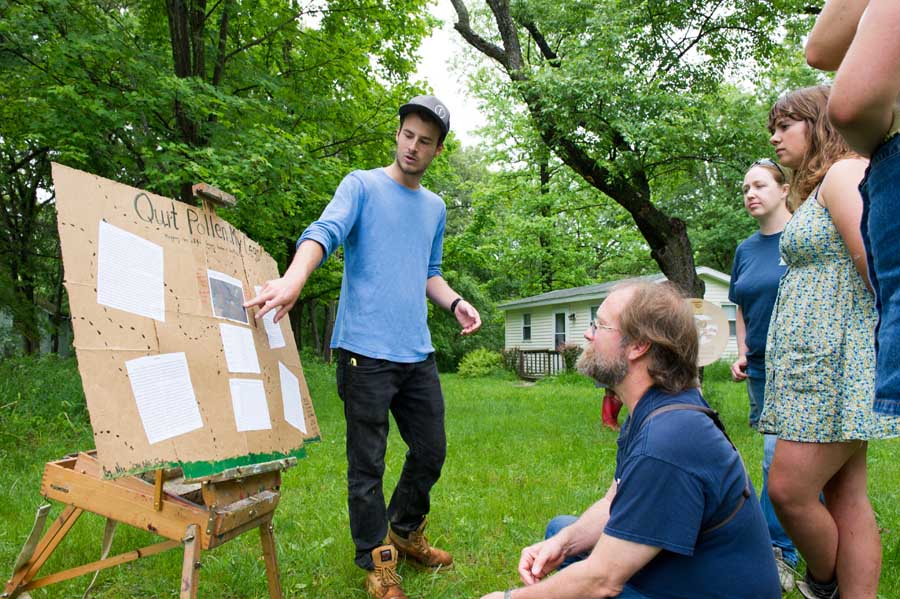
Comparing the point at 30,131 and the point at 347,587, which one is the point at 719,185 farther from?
the point at 347,587

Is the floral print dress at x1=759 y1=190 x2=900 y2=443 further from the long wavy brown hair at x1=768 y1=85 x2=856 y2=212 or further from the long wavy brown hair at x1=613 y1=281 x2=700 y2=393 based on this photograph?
the long wavy brown hair at x1=613 y1=281 x2=700 y2=393

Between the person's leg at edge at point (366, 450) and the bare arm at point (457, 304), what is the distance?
0.50m

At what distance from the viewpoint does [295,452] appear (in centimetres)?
249

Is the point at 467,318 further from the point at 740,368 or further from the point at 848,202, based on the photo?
the point at 848,202

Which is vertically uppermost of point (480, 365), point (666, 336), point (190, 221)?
point (190, 221)

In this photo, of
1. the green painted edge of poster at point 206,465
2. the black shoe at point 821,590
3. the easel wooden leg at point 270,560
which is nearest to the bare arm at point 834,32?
the black shoe at point 821,590

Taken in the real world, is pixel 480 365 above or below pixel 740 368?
below

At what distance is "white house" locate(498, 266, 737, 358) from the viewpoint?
2066cm

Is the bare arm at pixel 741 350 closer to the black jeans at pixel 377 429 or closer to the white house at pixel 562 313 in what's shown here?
the black jeans at pixel 377 429

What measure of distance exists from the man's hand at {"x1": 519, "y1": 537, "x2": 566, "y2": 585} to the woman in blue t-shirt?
4.91ft

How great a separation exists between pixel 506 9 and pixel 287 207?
459 cm

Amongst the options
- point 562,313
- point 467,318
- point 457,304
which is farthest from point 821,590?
point 562,313

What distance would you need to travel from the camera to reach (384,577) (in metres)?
2.64

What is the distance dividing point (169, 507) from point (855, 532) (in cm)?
241
